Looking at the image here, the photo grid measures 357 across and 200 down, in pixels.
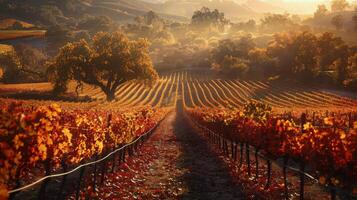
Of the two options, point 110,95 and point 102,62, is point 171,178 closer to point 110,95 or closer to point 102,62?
point 102,62

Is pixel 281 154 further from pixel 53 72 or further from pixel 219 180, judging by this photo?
pixel 53 72

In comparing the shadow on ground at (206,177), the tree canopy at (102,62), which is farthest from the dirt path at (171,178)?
the tree canopy at (102,62)

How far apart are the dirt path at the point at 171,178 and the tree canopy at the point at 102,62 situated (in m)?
47.0

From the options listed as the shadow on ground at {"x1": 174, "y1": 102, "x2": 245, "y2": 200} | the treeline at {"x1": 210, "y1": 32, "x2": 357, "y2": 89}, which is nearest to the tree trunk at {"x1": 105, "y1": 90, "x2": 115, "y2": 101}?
the shadow on ground at {"x1": 174, "y1": 102, "x2": 245, "y2": 200}

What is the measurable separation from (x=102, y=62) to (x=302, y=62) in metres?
58.4

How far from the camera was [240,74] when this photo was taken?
125562mm

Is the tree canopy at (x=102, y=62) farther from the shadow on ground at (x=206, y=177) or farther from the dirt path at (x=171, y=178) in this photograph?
the shadow on ground at (x=206, y=177)

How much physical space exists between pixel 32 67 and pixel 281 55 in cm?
7217

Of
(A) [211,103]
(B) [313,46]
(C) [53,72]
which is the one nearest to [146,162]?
(C) [53,72]

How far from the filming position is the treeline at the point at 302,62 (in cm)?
10206

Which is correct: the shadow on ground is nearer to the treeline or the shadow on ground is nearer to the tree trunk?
the tree trunk

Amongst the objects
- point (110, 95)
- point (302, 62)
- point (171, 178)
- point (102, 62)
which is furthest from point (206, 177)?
point (302, 62)

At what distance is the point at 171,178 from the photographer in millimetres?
21312

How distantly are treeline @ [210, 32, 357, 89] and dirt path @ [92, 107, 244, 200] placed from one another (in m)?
72.7
